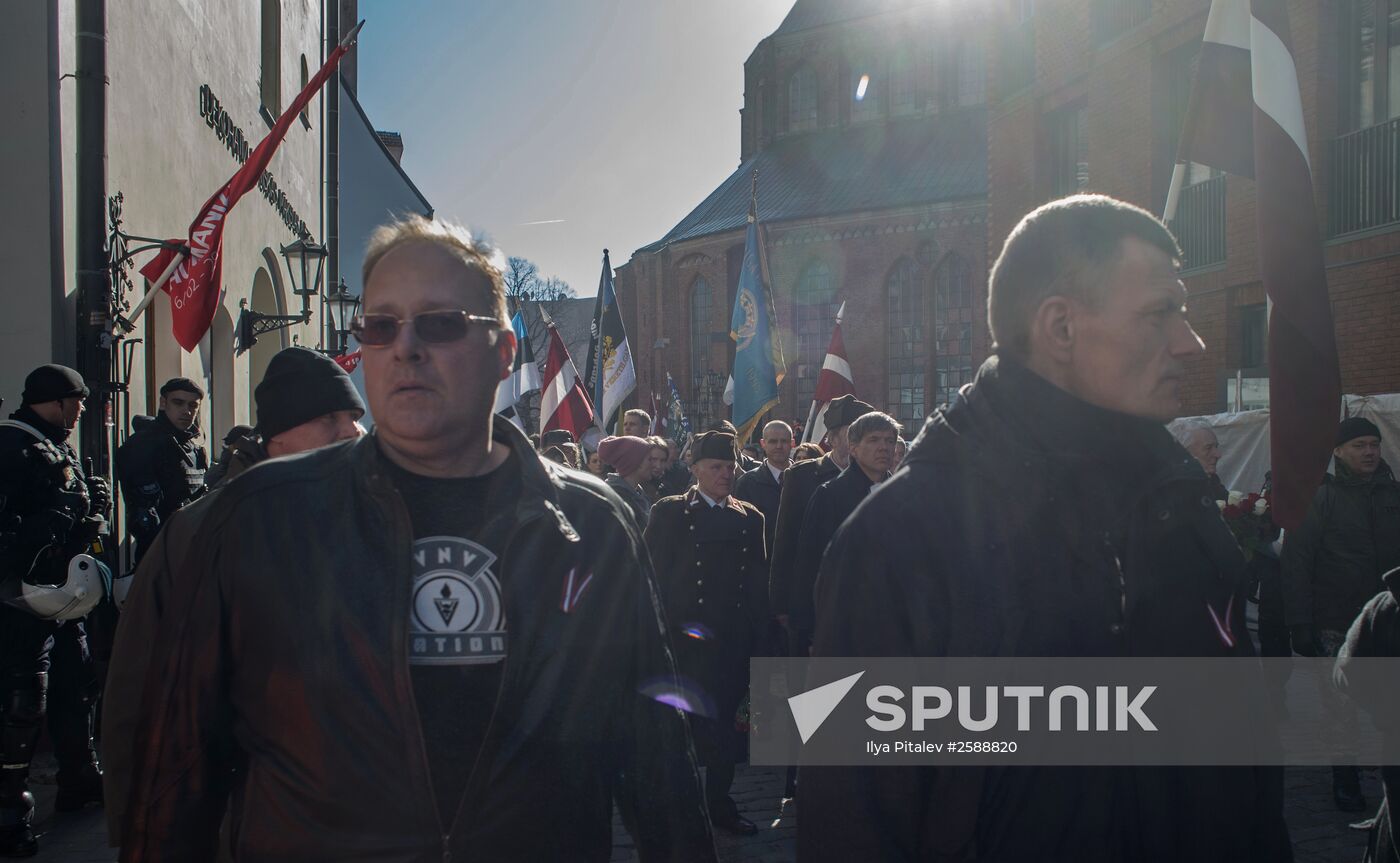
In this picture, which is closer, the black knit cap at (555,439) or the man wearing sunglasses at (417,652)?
the man wearing sunglasses at (417,652)

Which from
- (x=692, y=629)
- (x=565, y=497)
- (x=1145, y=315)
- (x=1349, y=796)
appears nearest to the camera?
(x=1145, y=315)

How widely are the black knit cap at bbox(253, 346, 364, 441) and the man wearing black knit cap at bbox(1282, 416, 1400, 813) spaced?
5.22 metres

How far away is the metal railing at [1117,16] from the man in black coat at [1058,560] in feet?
58.0

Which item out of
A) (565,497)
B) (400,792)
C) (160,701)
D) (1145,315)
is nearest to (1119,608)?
(1145,315)

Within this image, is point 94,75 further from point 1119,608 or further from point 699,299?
point 699,299

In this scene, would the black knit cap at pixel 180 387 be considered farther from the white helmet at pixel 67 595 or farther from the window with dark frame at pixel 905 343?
the window with dark frame at pixel 905 343

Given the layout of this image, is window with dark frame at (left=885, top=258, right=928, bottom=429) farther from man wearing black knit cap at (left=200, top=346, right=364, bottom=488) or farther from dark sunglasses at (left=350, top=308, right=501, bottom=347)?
dark sunglasses at (left=350, top=308, right=501, bottom=347)

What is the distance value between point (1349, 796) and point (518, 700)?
544cm

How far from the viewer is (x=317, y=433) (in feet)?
13.8

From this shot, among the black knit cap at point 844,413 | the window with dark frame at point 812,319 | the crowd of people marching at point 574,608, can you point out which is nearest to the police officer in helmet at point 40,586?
the crowd of people marching at point 574,608

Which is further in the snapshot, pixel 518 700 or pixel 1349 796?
pixel 1349 796

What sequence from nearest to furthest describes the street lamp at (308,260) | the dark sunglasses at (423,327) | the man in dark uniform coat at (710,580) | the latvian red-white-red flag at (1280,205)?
the dark sunglasses at (423,327)
the latvian red-white-red flag at (1280,205)
the man in dark uniform coat at (710,580)
the street lamp at (308,260)

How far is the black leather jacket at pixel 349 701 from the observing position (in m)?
1.96

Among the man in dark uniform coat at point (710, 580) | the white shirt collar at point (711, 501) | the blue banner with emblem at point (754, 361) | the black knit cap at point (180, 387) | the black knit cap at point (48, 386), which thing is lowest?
the man in dark uniform coat at point (710, 580)
